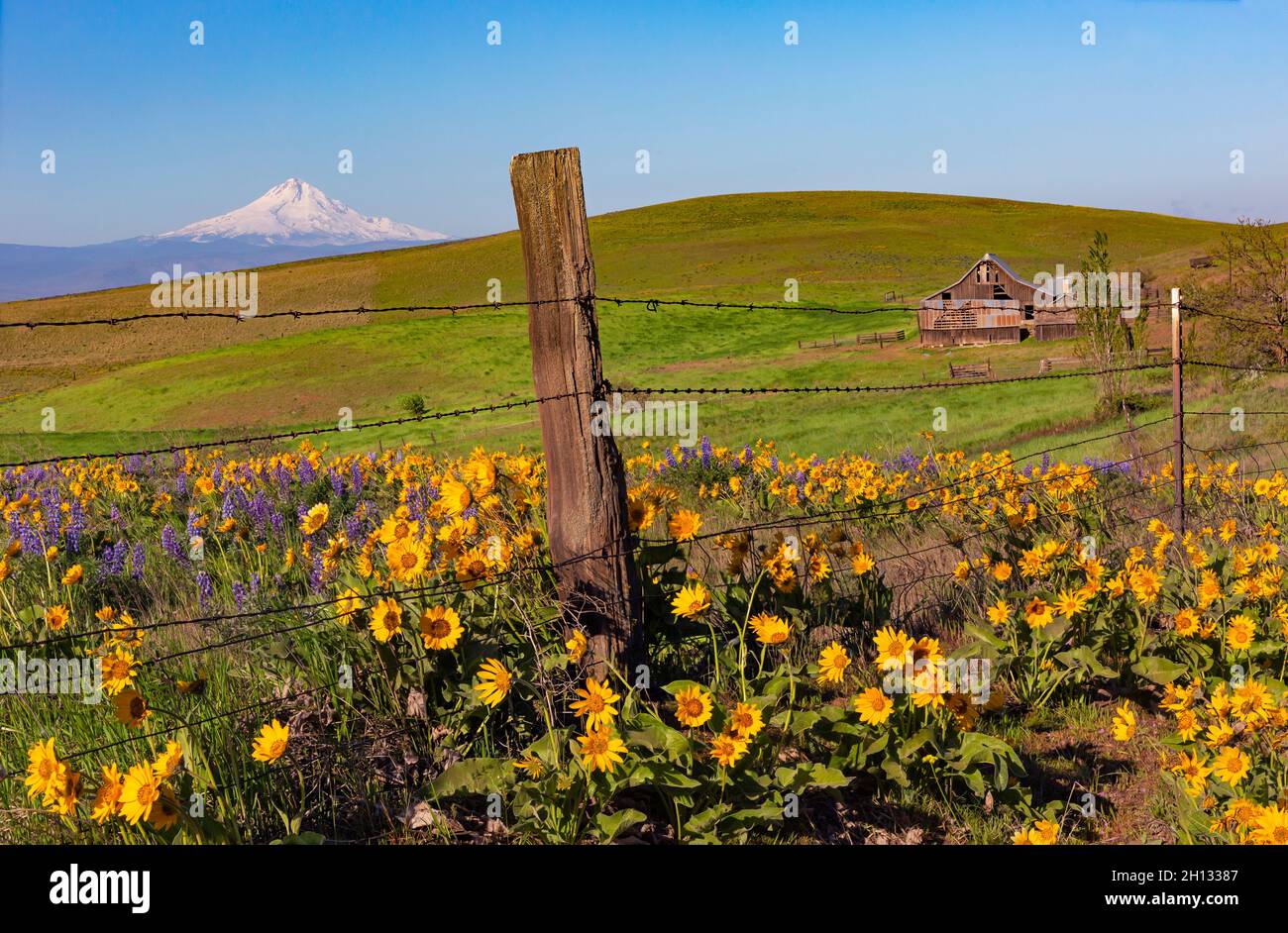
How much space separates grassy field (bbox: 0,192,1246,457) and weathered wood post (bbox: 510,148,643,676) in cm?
1425

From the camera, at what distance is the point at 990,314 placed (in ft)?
171

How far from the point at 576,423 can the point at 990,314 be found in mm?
51909

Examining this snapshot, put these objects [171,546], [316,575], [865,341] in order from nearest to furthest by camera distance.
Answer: [316,575] → [171,546] → [865,341]

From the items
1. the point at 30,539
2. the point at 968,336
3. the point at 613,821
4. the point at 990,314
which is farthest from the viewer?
the point at 990,314

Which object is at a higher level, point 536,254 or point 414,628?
point 536,254

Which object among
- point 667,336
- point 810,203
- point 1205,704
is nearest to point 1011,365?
point 667,336

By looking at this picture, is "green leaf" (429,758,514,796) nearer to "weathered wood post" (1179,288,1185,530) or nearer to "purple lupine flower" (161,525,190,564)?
"purple lupine flower" (161,525,190,564)

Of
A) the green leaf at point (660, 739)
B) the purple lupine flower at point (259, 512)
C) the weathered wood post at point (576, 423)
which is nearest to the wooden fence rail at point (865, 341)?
the purple lupine flower at point (259, 512)

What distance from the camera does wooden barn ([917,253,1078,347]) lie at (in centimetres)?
5047

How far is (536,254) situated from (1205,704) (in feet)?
11.1

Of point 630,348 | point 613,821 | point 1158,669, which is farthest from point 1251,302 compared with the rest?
point 613,821

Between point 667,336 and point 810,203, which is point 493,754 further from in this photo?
point 810,203

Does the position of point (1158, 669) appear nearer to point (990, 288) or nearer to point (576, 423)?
point (576, 423)
